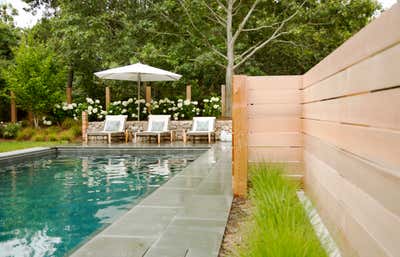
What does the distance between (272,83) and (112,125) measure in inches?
355

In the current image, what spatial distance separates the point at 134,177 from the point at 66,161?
10.2 feet

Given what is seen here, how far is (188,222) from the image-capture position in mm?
3217

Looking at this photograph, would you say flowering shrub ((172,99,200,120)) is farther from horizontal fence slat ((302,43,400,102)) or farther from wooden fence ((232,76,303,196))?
horizontal fence slat ((302,43,400,102))

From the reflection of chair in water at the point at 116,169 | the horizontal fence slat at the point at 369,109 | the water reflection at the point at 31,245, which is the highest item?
the horizontal fence slat at the point at 369,109

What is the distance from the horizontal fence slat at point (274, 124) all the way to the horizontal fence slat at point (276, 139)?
0.05m

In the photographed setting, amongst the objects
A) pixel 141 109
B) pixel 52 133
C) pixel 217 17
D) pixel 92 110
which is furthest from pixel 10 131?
pixel 217 17

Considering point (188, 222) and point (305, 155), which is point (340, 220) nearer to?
point (188, 222)

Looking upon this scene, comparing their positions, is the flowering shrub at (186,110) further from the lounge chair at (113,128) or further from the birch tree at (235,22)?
the lounge chair at (113,128)

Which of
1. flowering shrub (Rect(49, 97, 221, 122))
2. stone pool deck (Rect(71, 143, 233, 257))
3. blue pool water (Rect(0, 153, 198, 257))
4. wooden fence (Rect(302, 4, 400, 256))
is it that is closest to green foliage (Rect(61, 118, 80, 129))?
flowering shrub (Rect(49, 97, 221, 122))

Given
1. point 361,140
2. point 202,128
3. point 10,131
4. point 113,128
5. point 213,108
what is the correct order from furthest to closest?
point 10,131 → point 213,108 → point 113,128 → point 202,128 → point 361,140

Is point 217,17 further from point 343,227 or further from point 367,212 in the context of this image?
point 367,212

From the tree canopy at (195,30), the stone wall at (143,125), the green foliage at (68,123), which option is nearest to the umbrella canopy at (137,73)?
the tree canopy at (195,30)

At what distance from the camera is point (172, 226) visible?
10.2ft

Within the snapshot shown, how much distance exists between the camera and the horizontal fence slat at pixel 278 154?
4430 mm
